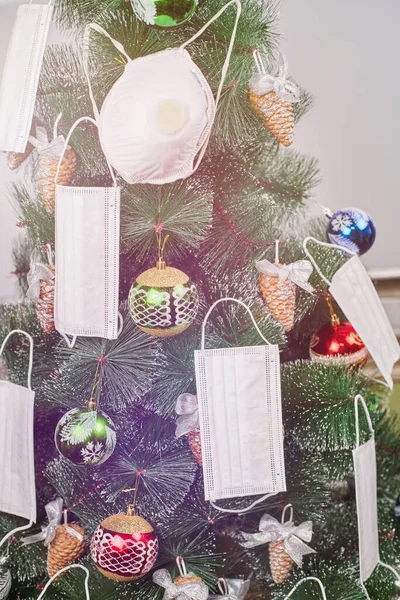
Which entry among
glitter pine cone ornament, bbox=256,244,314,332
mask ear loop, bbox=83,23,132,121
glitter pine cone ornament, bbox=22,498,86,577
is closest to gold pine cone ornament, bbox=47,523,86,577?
glitter pine cone ornament, bbox=22,498,86,577

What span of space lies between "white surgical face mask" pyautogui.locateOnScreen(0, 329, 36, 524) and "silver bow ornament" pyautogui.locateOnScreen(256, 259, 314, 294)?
272 millimetres

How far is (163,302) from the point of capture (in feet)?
2.28

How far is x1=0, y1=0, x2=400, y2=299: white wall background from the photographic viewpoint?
134 centimetres

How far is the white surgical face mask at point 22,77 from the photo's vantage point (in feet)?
2.39

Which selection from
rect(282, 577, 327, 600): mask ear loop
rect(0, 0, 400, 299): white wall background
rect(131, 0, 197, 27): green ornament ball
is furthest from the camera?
rect(0, 0, 400, 299): white wall background

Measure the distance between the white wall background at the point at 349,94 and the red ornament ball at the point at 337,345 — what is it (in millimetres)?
585

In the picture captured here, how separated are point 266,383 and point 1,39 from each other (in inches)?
32.7

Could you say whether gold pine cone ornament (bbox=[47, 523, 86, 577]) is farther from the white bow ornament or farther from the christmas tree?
the white bow ornament

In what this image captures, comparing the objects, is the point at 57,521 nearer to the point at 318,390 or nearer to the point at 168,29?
the point at 318,390

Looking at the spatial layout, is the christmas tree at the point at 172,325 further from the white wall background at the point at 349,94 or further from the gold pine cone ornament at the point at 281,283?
the white wall background at the point at 349,94

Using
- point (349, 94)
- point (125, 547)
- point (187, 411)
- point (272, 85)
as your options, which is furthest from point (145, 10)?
point (349, 94)

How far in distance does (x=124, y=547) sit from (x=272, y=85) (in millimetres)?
498

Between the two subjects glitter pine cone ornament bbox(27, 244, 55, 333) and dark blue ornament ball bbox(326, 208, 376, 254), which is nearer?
glitter pine cone ornament bbox(27, 244, 55, 333)

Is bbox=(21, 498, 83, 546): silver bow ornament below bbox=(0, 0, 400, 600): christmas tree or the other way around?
below
